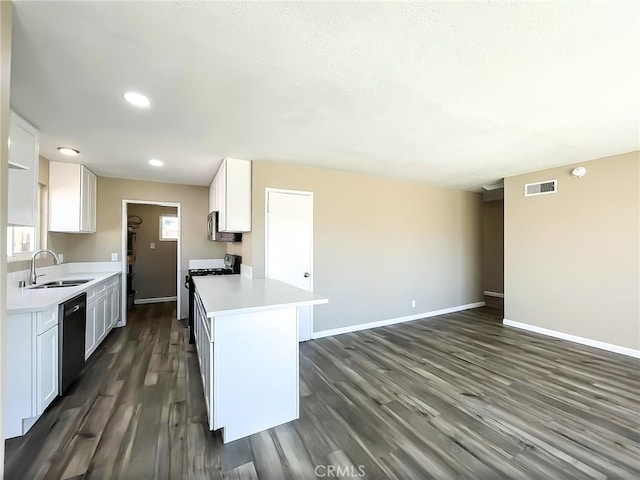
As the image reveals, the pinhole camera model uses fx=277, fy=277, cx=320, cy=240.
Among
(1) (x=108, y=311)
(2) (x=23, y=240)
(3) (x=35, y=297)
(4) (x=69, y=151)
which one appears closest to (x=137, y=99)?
(3) (x=35, y=297)

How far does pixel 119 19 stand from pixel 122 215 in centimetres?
416

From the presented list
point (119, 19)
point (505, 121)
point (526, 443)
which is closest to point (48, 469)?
point (119, 19)

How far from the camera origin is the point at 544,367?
3.10m

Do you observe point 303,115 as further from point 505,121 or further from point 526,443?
point 526,443

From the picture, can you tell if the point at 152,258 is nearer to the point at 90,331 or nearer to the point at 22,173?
the point at 90,331

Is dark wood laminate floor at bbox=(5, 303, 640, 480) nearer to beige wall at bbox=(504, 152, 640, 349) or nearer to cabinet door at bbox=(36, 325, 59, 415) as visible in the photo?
cabinet door at bbox=(36, 325, 59, 415)

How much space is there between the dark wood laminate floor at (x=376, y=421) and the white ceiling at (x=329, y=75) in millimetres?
2422

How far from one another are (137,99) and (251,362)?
210 cm

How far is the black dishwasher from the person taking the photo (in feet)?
7.86

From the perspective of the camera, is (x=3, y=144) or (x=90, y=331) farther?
(x=90, y=331)

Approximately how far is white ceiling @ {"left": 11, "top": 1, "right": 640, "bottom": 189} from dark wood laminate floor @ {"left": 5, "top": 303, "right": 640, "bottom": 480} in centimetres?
242

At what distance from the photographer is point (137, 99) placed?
A: 2.02 m

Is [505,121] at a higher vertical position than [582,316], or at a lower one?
higher

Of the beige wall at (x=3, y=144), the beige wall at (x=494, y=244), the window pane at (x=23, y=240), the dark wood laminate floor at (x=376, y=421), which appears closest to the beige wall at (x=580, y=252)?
the dark wood laminate floor at (x=376, y=421)
